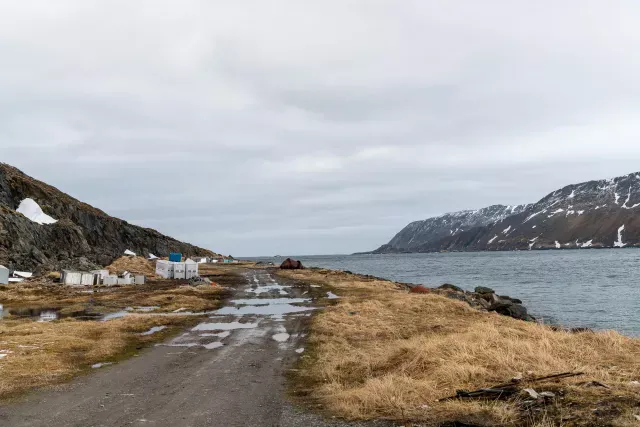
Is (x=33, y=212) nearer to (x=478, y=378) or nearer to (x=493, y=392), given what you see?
(x=478, y=378)

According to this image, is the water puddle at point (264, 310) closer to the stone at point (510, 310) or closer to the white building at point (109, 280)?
the stone at point (510, 310)

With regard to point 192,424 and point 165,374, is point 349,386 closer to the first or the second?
point 192,424

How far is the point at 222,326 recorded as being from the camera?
22844 mm

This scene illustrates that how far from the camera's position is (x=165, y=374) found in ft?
43.9

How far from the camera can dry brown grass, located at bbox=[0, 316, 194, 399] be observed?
13.1 meters

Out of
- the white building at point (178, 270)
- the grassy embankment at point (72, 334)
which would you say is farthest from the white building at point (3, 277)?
the white building at point (178, 270)

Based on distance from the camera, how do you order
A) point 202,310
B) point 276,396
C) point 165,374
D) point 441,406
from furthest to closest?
point 202,310 < point 165,374 < point 276,396 < point 441,406

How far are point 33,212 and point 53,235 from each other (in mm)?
12684

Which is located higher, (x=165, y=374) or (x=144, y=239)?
(x=144, y=239)

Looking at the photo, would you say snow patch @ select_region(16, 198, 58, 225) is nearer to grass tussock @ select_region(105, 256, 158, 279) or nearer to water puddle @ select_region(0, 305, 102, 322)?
grass tussock @ select_region(105, 256, 158, 279)

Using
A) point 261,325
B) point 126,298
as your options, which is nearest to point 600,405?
point 261,325

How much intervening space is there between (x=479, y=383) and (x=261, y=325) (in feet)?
49.2

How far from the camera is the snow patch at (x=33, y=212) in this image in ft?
259

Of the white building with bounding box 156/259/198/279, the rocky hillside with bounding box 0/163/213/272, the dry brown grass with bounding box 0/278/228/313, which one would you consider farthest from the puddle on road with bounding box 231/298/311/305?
the rocky hillside with bounding box 0/163/213/272
